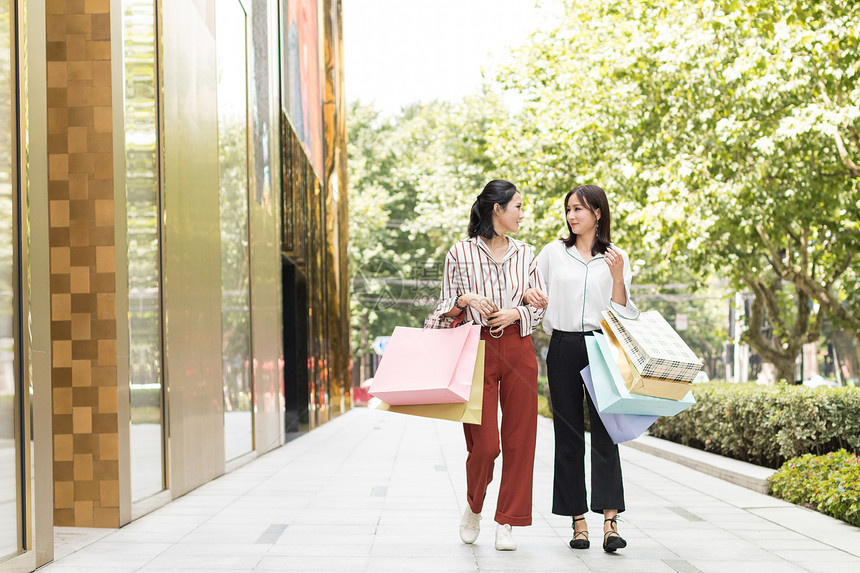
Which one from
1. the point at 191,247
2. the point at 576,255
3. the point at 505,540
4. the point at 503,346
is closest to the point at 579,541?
the point at 505,540

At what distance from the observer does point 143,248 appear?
23.1 feet

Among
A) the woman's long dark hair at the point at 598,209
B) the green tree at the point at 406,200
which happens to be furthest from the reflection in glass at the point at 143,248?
the green tree at the point at 406,200

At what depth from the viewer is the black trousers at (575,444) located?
5.37 m

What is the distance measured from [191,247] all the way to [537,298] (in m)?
4.11

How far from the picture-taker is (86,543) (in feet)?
19.0

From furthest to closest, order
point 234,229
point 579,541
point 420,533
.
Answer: point 234,229 → point 420,533 → point 579,541

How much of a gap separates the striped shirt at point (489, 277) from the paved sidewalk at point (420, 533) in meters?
1.33

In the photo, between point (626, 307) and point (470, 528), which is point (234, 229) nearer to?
point (470, 528)

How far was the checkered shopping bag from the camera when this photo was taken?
16.3 ft

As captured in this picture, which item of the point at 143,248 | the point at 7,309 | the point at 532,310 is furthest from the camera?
the point at 143,248

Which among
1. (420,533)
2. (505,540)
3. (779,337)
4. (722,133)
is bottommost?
(420,533)

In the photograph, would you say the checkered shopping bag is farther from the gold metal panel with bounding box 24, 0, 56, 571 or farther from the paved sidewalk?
the gold metal panel with bounding box 24, 0, 56, 571

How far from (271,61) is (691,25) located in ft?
19.9

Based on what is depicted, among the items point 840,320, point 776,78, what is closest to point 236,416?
point 776,78
